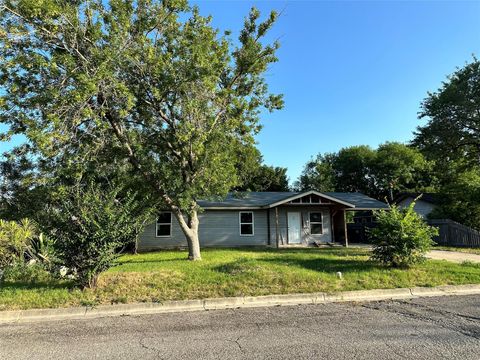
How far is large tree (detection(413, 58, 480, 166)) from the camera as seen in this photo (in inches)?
894

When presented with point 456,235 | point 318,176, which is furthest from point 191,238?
point 318,176

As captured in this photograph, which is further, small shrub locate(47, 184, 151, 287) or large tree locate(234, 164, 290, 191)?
large tree locate(234, 164, 290, 191)

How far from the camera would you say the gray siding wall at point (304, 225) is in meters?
22.7

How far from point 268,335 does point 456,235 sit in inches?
772

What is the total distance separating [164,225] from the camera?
22062 millimetres

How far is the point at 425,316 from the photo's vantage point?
6945 millimetres

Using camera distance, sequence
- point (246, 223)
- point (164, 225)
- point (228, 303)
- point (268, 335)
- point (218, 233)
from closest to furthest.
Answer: point (268, 335), point (228, 303), point (164, 225), point (218, 233), point (246, 223)

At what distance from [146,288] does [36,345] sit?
3414mm

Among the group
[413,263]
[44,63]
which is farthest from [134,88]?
[413,263]

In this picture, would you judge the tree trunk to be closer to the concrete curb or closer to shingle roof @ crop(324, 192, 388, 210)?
the concrete curb

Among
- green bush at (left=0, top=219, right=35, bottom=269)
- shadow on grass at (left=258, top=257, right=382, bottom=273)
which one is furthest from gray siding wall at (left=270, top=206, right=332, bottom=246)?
green bush at (left=0, top=219, right=35, bottom=269)

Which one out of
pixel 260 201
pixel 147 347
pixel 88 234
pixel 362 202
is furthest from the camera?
pixel 362 202

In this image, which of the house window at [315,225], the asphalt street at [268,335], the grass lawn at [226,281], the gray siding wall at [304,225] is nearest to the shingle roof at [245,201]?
the gray siding wall at [304,225]

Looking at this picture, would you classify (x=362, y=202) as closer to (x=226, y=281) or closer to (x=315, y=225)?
(x=315, y=225)
